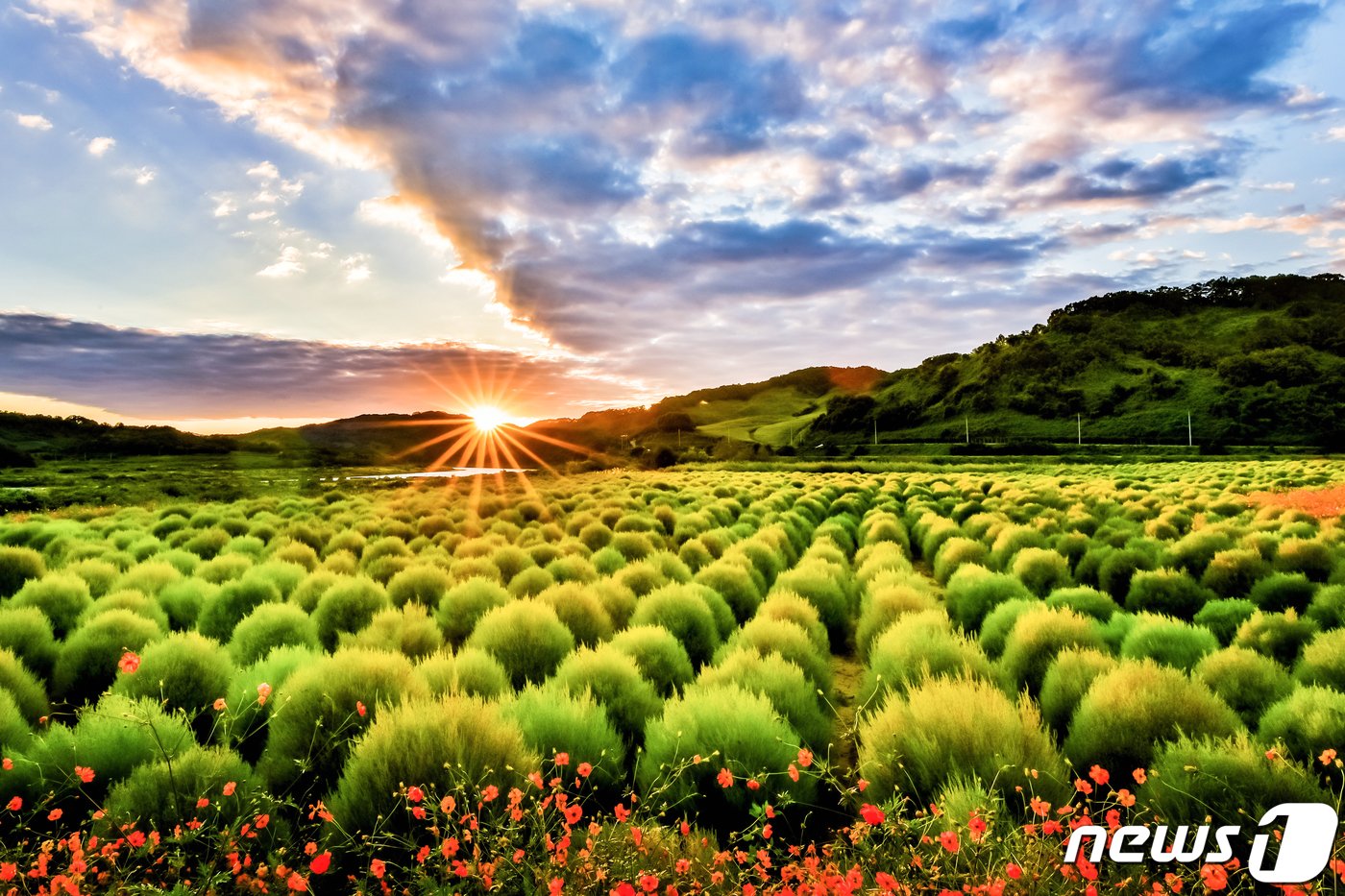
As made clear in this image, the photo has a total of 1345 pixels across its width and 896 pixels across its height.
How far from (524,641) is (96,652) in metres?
4.36

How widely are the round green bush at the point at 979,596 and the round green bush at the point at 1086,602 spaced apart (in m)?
0.35

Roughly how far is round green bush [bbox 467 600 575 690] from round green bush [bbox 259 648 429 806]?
1340 millimetres

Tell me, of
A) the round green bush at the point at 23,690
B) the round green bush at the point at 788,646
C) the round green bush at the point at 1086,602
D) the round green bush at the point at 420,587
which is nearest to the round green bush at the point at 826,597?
the round green bush at the point at 788,646

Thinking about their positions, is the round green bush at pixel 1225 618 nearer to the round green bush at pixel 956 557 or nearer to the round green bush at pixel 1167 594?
the round green bush at pixel 1167 594

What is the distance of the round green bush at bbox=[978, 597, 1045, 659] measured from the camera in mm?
6914

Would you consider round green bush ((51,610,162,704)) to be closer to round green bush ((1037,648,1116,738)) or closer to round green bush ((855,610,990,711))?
round green bush ((855,610,990,711))

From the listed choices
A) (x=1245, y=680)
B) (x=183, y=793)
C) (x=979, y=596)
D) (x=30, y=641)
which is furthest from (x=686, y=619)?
(x=30, y=641)

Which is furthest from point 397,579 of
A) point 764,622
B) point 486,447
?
point 486,447

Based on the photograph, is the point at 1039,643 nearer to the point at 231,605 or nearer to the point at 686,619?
the point at 686,619

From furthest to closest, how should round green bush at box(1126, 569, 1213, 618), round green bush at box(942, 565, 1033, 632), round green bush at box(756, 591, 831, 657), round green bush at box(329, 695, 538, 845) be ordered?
1. round green bush at box(1126, 569, 1213, 618)
2. round green bush at box(942, 565, 1033, 632)
3. round green bush at box(756, 591, 831, 657)
4. round green bush at box(329, 695, 538, 845)

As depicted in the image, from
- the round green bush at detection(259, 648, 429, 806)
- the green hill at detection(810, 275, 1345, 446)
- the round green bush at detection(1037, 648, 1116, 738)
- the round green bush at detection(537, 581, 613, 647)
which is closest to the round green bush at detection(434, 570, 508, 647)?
the round green bush at detection(537, 581, 613, 647)

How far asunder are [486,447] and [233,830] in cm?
8399

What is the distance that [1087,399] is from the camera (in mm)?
108875

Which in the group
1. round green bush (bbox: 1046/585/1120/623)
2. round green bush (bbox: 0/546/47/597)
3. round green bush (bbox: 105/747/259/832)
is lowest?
round green bush (bbox: 1046/585/1120/623)
